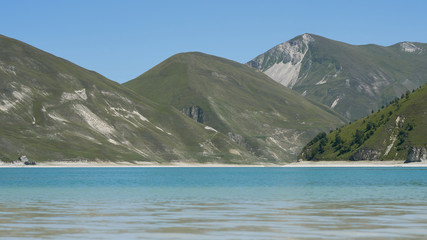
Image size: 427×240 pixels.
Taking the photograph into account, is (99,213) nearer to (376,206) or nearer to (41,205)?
(41,205)

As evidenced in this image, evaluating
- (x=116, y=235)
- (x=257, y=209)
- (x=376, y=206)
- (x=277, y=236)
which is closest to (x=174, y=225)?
(x=116, y=235)

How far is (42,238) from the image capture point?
33531mm

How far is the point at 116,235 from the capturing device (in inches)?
1383

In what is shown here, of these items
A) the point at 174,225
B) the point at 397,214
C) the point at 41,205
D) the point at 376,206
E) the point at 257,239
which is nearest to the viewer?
the point at 257,239

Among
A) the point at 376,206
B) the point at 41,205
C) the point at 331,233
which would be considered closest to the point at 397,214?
the point at 376,206

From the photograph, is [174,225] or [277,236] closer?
[277,236]

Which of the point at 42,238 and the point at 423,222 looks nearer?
the point at 42,238

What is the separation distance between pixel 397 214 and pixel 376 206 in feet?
28.5

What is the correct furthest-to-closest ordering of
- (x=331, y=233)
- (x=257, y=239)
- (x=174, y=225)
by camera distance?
(x=174, y=225) < (x=331, y=233) < (x=257, y=239)

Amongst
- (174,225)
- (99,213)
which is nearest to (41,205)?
(99,213)

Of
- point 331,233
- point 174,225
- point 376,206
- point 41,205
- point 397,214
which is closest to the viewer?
point 331,233

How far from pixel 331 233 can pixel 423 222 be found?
956cm

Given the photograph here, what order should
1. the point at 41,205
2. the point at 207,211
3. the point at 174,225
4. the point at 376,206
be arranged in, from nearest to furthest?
the point at 174,225, the point at 207,211, the point at 376,206, the point at 41,205

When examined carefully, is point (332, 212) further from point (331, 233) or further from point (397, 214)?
point (331, 233)
